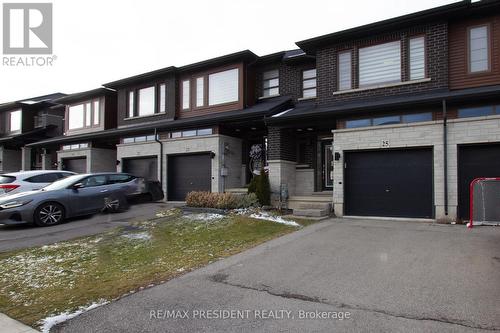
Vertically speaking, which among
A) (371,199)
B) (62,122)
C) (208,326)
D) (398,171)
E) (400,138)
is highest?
(62,122)

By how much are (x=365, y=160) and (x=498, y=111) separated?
12.6 ft

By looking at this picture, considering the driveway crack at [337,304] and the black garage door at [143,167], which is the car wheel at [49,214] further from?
the driveway crack at [337,304]

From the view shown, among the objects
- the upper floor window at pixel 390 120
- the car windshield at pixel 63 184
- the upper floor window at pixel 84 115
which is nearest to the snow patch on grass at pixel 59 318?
the car windshield at pixel 63 184

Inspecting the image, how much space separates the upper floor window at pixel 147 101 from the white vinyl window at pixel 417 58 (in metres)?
11.6

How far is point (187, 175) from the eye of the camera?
16.3m

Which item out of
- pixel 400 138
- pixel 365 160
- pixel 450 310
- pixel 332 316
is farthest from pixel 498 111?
pixel 332 316

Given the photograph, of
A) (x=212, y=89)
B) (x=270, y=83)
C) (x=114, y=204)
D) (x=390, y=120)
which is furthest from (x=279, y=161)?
(x=114, y=204)

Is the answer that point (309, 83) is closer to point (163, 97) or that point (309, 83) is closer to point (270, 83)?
point (270, 83)

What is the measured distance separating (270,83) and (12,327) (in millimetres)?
14280

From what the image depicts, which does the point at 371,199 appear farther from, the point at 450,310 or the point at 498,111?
the point at 450,310

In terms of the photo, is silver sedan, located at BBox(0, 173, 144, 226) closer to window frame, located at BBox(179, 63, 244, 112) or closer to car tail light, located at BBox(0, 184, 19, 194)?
car tail light, located at BBox(0, 184, 19, 194)

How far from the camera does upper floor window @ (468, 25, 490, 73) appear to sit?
11.1m

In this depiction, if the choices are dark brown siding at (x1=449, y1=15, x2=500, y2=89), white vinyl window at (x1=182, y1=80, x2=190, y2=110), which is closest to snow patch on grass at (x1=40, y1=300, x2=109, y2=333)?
dark brown siding at (x1=449, y1=15, x2=500, y2=89)

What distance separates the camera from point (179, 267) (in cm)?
612
